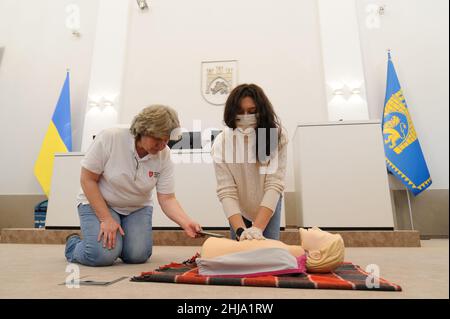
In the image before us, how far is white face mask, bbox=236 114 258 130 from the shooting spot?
1.27 m

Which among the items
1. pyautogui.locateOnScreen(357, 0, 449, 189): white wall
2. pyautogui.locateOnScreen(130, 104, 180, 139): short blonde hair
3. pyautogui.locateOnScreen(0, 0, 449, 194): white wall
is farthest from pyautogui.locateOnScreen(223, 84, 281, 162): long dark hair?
pyautogui.locateOnScreen(357, 0, 449, 189): white wall

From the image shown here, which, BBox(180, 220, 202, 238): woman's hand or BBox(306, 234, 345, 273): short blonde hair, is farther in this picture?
BBox(180, 220, 202, 238): woman's hand

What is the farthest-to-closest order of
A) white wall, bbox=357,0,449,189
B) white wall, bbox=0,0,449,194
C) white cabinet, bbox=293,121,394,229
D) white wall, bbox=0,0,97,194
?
white wall, bbox=0,0,97,194 → white wall, bbox=0,0,449,194 → white wall, bbox=357,0,449,189 → white cabinet, bbox=293,121,394,229

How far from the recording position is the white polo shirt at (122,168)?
53.4 inches

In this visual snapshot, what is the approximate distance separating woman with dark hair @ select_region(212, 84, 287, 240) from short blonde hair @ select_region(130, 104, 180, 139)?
22 centimetres

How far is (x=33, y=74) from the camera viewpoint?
393 cm

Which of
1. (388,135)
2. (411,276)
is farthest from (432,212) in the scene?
(411,276)

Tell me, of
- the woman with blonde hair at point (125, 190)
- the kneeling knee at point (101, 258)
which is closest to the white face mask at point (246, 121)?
the woman with blonde hair at point (125, 190)

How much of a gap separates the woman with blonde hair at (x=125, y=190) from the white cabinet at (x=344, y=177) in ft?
3.86

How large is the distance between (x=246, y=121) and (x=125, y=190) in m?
0.60

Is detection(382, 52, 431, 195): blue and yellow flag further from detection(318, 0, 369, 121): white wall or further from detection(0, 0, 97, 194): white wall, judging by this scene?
detection(0, 0, 97, 194): white wall

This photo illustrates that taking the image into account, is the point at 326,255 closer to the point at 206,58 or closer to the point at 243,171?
the point at 243,171

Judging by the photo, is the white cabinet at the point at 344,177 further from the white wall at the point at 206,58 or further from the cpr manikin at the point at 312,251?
the cpr manikin at the point at 312,251

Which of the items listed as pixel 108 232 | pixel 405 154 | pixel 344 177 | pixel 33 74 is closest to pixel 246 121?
pixel 108 232
